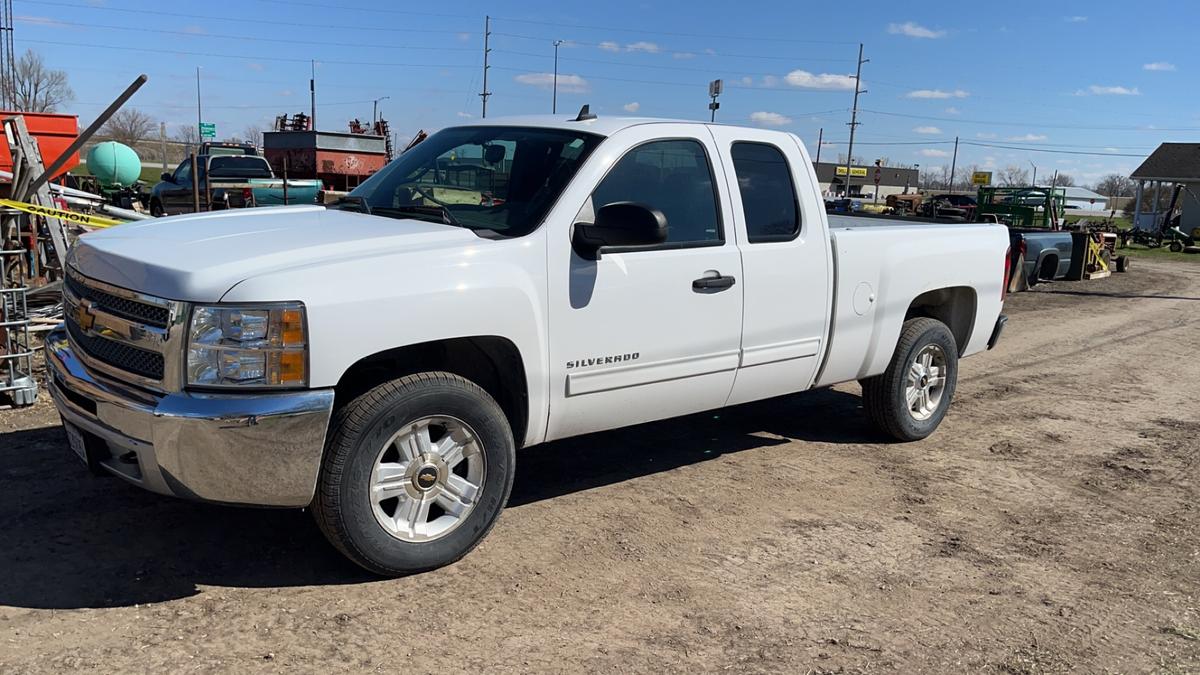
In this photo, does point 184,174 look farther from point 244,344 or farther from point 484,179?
point 244,344

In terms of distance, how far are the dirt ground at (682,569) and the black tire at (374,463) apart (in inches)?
5.4

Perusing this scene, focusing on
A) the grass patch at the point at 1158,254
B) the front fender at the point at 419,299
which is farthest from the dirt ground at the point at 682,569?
the grass patch at the point at 1158,254

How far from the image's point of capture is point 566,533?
4582mm

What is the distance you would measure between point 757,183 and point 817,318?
2.83 ft

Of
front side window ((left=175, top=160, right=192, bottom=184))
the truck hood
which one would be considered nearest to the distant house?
front side window ((left=175, top=160, right=192, bottom=184))

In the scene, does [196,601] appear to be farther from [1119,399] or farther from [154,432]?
[1119,399]

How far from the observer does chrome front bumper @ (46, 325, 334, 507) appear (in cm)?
340

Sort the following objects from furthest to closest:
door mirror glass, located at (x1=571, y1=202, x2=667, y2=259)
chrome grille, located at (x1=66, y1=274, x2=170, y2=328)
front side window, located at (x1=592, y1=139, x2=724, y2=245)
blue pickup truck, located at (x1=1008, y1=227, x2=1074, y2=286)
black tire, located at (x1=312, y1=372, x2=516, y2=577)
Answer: blue pickup truck, located at (x1=1008, y1=227, x2=1074, y2=286) → front side window, located at (x1=592, y1=139, x2=724, y2=245) → door mirror glass, located at (x1=571, y1=202, x2=667, y2=259) → black tire, located at (x1=312, y1=372, x2=516, y2=577) → chrome grille, located at (x1=66, y1=274, x2=170, y2=328)

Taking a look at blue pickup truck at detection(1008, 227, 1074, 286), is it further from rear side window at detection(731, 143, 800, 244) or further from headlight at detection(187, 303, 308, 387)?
headlight at detection(187, 303, 308, 387)

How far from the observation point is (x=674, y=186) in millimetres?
4793

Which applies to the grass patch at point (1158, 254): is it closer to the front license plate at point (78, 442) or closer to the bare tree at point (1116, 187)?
the front license plate at point (78, 442)

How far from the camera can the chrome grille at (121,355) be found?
3.54 metres

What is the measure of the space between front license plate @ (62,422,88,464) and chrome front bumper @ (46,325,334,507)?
222 mm

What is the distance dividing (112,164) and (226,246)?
1155 inches
